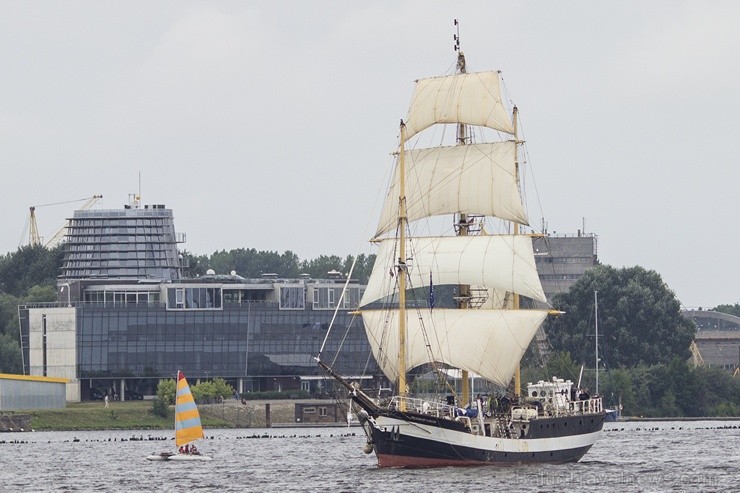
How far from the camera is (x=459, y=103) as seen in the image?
118m

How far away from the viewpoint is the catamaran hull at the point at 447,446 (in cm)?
9969

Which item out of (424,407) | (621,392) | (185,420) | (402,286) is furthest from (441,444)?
(621,392)

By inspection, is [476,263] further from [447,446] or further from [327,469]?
[447,446]

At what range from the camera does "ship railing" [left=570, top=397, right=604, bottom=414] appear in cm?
11069

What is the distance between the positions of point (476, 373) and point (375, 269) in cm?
851

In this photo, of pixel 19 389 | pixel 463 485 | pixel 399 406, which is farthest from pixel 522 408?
pixel 19 389

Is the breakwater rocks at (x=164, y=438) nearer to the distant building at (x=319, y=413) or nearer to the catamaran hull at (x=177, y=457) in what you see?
the distant building at (x=319, y=413)

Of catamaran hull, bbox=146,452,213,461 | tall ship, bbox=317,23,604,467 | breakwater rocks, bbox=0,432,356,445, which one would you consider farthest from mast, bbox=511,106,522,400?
breakwater rocks, bbox=0,432,356,445

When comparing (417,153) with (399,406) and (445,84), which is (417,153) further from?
(399,406)

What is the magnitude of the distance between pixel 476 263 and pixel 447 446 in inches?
709

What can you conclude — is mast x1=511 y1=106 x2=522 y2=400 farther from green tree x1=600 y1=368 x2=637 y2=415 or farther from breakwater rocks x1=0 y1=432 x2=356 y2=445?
green tree x1=600 y1=368 x2=637 y2=415

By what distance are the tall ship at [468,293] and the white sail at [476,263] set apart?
0.06 metres

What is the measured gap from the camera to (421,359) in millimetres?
112312

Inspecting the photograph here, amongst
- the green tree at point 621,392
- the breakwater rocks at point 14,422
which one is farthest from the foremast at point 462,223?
the green tree at point 621,392
